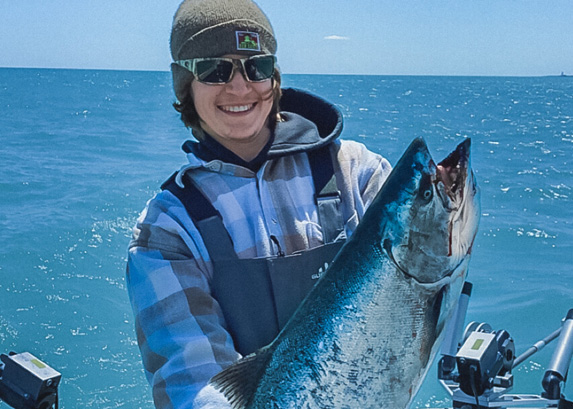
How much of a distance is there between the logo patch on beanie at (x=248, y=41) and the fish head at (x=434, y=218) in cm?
94

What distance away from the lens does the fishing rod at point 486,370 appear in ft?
10.9

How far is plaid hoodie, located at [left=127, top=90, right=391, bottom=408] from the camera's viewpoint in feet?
6.98

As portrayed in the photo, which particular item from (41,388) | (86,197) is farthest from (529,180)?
(41,388)

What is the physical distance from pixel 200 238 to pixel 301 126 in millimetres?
657

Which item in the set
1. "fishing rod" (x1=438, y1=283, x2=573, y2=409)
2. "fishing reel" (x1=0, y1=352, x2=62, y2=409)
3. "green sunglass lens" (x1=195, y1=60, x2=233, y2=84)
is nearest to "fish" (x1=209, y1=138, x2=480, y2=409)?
"green sunglass lens" (x1=195, y1=60, x2=233, y2=84)

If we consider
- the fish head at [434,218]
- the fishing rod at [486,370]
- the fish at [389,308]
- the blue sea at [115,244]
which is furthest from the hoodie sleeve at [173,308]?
the blue sea at [115,244]

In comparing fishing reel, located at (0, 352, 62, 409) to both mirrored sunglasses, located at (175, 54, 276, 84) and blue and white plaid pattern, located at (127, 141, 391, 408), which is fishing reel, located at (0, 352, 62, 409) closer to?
blue and white plaid pattern, located at (127, 141, 391, 408)

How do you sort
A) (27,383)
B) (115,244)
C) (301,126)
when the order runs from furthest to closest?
1. (115,244)
2. (27,383)
3. (301,126)

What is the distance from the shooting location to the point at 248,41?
243 cm

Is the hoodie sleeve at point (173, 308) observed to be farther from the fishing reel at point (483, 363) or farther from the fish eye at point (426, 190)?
the fishing reel at point (483, 363)

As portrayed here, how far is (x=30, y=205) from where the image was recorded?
14.7 metres

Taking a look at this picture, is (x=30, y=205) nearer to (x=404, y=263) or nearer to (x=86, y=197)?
(x=86, y=197)

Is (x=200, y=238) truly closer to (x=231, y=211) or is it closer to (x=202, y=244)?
(x=202, y=244)

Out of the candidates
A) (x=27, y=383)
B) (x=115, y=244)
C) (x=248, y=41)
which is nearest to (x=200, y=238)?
(x=248, y=41)
